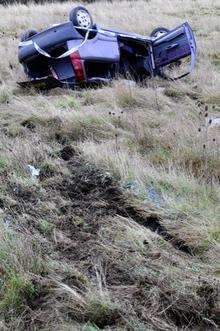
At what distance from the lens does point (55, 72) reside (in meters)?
7.15

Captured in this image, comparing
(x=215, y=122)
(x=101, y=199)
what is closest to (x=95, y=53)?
(x=215, y=122)

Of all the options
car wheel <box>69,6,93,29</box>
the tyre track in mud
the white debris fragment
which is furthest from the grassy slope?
car wheel <box>69,6,93,29</box>

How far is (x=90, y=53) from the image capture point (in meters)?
7.02

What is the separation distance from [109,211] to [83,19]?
452 cm

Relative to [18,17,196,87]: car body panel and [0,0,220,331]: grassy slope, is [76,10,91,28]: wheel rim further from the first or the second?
[0,0,220,331]: grassy slope

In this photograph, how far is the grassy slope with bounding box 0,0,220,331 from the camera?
107 inches

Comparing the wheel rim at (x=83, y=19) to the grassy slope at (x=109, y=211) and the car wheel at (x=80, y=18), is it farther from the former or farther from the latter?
the grassy slope at (x=109, y=211)

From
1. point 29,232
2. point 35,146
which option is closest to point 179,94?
point 35,146

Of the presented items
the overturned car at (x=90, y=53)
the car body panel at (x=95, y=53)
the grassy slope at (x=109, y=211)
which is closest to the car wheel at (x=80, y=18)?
the overturned car at (x=90, y=53)

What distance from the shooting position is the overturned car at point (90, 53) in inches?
277

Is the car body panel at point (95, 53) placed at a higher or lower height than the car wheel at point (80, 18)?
lower

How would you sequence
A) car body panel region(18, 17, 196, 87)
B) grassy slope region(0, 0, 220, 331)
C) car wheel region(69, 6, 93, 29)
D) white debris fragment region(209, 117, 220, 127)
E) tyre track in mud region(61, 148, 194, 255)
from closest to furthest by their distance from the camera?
grassy slope region(0, 0, 220, 331)
tyre track in mud region(61, 148, 194, 255)
white debris fragment region(209, 117, 220, 127)
car body panel region(18, 17, 196, 87)
car wheel region(69, 6, 93, 29)

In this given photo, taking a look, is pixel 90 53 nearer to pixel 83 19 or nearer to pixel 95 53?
pixel 95 53

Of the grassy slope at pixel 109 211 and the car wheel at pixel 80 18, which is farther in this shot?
the car wheel at pixel 80 18
